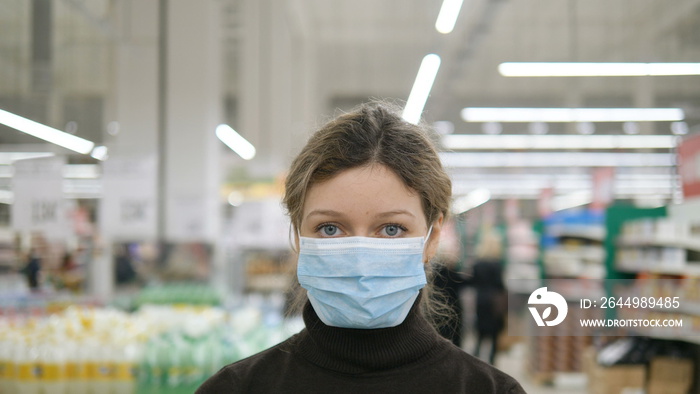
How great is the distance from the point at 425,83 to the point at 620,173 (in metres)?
10.2

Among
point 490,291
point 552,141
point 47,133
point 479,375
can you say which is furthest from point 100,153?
point 552,141

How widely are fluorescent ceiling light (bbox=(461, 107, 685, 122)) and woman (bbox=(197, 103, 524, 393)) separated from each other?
→ 11500 millimetres

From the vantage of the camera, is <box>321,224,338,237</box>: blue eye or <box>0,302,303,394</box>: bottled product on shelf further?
<box>0,302,303,394</box>: bottled product on shelf

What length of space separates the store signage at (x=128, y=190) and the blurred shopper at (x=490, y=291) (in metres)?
4.67

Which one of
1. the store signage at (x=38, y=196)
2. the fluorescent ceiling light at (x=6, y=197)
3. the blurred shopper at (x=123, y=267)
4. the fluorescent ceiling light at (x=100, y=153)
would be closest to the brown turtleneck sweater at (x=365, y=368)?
the fluorescent ceiling light at (x=6, y=197)

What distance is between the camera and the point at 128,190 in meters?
7.11

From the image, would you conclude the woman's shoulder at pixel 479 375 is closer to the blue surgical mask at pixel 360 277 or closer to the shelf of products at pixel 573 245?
the blue surgical mask at pixel 360 277

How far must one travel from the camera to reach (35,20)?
6625 mm

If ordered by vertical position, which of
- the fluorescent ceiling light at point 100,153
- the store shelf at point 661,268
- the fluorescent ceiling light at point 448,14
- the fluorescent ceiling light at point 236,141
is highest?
the fluorescent ceiling light at point 448,14

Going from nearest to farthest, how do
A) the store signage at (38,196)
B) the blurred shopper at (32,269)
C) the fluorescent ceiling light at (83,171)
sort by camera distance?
the store signage at (38,196)
the blurred shopper at (32,269)
the fluorescent ceiling light at (83,171)

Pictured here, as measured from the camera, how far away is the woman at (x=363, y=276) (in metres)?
1.49

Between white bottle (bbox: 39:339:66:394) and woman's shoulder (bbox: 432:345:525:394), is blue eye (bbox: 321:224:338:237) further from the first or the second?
white bottle (bbox: 39:339:66:394)

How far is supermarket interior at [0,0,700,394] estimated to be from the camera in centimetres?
400

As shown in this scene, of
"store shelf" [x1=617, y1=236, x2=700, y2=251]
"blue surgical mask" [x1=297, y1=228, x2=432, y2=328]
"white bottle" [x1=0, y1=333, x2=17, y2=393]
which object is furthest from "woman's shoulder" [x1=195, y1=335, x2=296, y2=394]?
"store shelf" [x1=617, y1=236, x2=700, y2=251]
